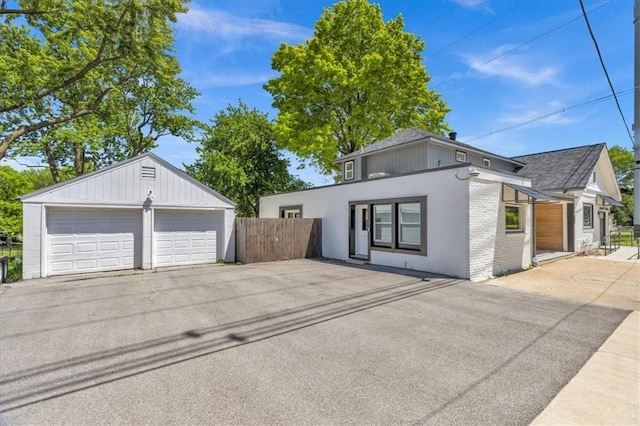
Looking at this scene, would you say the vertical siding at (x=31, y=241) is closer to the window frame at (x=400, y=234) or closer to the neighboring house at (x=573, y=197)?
the window frame at (x=400, y=234)

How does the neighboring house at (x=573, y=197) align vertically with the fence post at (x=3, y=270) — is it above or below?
above

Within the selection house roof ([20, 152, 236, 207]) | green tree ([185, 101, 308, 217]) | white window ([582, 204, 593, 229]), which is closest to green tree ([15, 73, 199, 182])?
green tree ([185, 101, 308, 217])

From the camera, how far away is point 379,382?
311 centimetres

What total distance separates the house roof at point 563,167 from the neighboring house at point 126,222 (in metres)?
16.3

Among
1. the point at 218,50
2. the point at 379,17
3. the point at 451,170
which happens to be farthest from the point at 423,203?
the point at 379,17

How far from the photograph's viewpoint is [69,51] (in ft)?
46.3

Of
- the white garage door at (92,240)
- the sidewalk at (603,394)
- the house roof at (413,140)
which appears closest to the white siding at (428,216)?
the house roof at (413,140)

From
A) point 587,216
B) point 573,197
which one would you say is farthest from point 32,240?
point 587,216

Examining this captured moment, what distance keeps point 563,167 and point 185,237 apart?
19.7 m

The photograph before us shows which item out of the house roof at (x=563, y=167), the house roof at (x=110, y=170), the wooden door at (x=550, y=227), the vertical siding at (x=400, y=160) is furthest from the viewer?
the house roof at (x=563, y=167)

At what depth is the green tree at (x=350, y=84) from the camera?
60.5 feet

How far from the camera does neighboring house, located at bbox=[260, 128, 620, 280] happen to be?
341 inches

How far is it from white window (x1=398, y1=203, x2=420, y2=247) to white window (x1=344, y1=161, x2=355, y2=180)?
19.3 ft

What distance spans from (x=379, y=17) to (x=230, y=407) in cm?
2315
